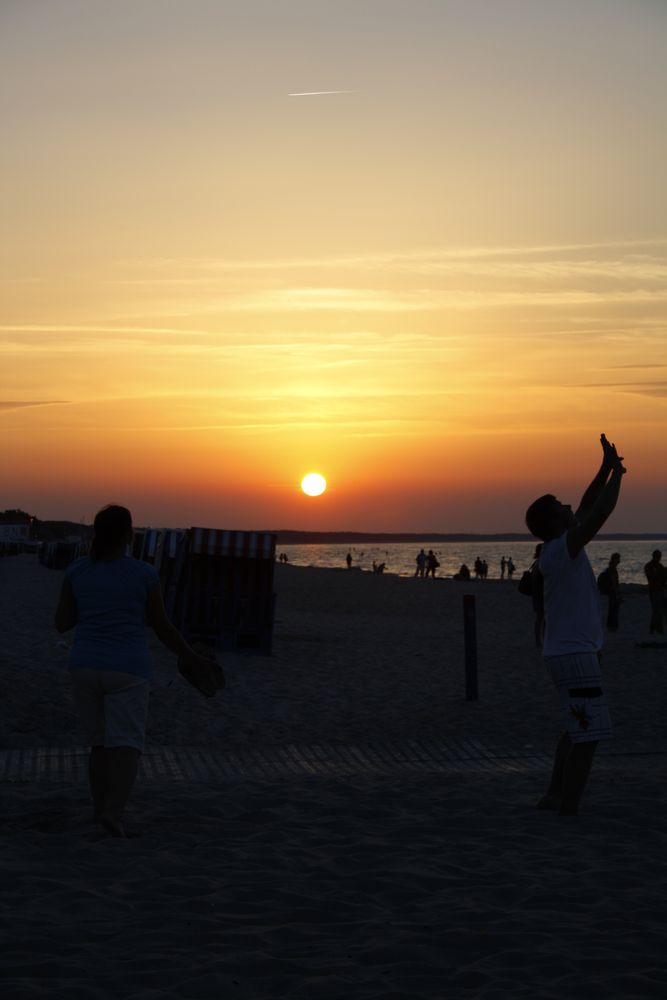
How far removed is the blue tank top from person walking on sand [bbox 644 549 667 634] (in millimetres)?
16694

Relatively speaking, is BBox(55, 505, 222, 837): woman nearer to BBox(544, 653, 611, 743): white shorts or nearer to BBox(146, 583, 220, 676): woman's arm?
BBox(146, 583, 220, 676): woman's arm

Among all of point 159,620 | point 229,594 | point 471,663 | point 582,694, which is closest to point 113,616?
point 159,620

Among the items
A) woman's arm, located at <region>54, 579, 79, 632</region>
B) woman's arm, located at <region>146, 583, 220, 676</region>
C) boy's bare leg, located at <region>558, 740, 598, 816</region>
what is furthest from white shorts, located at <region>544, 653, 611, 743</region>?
woman's arm, located at <region>54, 579, 79, 632</region>

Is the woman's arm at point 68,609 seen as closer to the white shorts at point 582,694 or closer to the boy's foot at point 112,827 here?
the boy's foot at point 112,827

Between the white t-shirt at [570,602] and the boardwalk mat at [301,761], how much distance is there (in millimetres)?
2931

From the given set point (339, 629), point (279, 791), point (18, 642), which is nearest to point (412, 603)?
point (339, 629)

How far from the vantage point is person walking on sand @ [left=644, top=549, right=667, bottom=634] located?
69.7ft

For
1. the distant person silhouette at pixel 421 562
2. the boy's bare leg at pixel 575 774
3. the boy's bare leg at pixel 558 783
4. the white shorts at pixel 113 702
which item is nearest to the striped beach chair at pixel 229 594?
the boy's bare leg at pixel 558 783

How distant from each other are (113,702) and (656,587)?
1733 centimetres

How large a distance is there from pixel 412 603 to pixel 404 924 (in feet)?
104

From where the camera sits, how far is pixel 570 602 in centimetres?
636

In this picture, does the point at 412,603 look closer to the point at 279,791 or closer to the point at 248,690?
the point at 248,690

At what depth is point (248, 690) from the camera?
13969mm

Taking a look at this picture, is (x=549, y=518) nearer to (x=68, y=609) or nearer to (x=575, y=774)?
(x=575, y=774)
